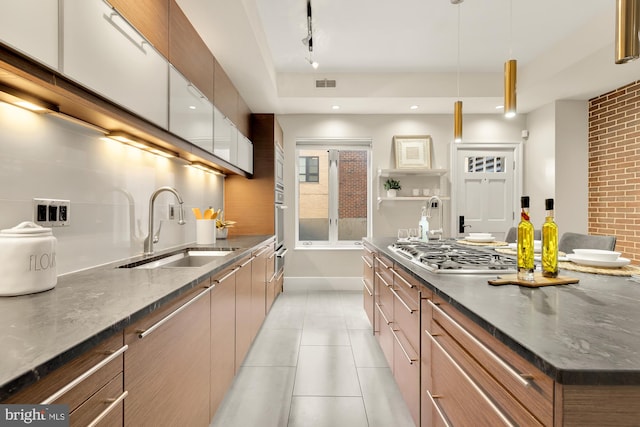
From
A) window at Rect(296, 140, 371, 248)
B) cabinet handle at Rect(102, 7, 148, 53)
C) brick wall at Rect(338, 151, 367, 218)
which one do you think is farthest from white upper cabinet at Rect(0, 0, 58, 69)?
brick wall at Rect(338, 151, 367, 218)

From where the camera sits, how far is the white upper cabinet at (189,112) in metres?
1.89

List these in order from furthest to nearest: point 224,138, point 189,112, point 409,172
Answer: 1. point 409,172
2. point 224,138
3. point 189,112

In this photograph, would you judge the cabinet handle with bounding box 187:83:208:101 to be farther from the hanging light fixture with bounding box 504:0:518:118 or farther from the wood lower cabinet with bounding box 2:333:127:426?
the hanging light fixture with bounding box 504:0:518:118

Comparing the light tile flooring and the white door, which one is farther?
the white door

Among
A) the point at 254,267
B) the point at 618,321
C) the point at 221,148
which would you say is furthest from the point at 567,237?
the point at 221,148

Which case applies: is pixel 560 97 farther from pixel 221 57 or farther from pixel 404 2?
pixel 221 57

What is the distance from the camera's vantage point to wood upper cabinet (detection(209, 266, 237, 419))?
167 centimetres

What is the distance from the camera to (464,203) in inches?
194

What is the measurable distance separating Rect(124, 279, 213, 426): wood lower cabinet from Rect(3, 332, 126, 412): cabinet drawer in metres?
0.06

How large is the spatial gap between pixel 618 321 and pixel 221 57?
320 centimetres

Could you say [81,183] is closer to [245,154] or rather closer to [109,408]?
[109,408]

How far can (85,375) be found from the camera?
726 millimetres

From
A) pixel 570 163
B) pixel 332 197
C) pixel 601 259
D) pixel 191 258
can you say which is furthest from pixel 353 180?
pixel 601 259

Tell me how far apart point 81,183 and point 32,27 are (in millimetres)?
833
